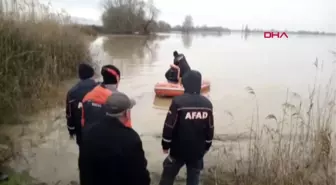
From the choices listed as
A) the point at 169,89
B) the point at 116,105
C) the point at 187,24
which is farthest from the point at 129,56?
the point at 187,24

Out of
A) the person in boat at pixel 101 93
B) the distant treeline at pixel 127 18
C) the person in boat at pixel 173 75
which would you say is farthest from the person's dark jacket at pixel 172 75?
the distant treeline at pixel 127 18

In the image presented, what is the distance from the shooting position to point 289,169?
458 cm

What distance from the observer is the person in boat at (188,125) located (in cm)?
392

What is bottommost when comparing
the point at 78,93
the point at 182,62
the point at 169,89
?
the point at 169,89

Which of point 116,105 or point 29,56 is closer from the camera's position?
point 116,105

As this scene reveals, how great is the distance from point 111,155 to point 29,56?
701 centimetres

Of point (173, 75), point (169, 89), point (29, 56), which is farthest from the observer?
point (173, 75)

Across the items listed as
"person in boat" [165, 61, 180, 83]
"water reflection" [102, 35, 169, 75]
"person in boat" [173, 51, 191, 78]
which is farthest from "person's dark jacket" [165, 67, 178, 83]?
"water reflection" [102, 35, 169, 75]

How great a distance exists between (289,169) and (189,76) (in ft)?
6.27

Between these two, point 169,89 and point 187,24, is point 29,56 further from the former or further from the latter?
point 187,24

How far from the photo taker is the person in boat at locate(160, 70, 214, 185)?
3.92 metres

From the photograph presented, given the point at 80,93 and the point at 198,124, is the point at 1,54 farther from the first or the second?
the point at 198,124

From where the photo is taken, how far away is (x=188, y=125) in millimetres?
3945

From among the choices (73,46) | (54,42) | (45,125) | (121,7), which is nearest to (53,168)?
(45,125)
